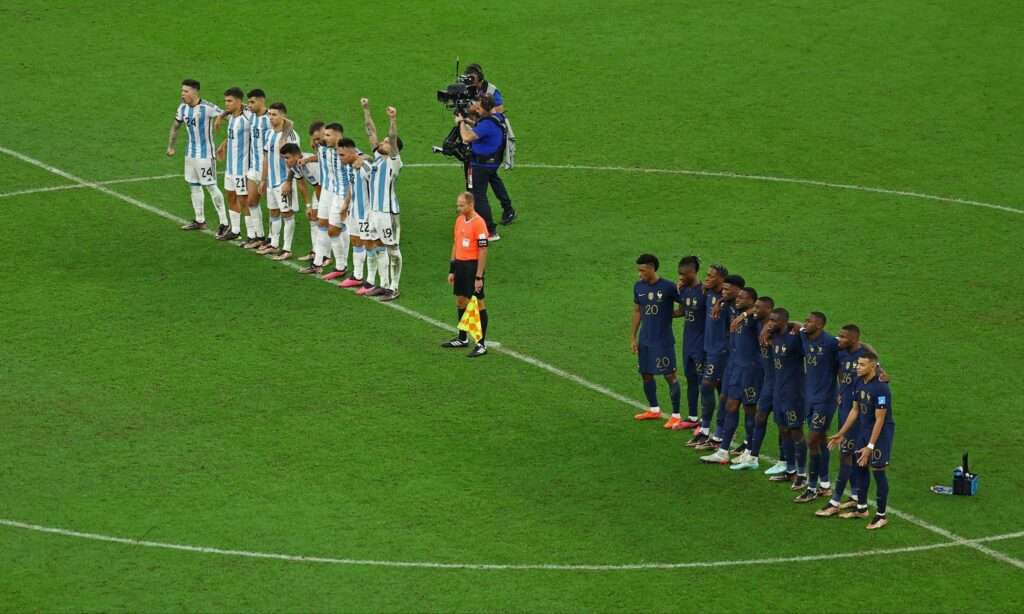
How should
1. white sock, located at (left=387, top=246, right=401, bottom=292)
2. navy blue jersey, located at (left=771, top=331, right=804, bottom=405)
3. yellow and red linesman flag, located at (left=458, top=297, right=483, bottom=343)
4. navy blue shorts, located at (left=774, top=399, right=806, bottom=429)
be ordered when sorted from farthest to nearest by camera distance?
white sock, located at (left=387, top=246, right=401, bottom=292) → yellow and red linesman flag, located at (left=458, top=297, right=483, bottom=343) → navy blue shorts, located at (left=774, top=399, right=806, bottom=429) → navy blue jersey, located at (left=771, top=331, right=804, bottom=405)

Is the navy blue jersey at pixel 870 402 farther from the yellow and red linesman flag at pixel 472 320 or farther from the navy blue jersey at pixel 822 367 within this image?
the yellow and red linesman flag at pixel 472 320

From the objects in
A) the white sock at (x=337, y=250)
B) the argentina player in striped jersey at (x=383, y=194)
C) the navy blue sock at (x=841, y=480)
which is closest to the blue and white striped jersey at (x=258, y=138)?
the white sock at (x=337, y=250)

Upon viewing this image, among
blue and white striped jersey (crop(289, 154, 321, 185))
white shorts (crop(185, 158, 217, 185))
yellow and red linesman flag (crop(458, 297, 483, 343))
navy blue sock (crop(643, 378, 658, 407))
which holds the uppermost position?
blue and white striped jersey (crop(289, 154, 321, 185))

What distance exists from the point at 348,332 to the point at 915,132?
51.5 ft

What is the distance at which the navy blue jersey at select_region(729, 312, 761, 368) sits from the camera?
74.8 ft

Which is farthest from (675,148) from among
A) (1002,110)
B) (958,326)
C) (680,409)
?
(680,409)

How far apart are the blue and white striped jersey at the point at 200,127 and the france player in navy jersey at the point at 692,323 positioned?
1069 cm

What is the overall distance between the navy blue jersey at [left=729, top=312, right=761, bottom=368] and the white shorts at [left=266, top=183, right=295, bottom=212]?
9.98 m

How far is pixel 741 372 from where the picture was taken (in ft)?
75.2

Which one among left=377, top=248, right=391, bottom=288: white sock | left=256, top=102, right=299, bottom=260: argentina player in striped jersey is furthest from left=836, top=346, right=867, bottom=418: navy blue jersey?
left=256, top=102, right=299, bottom=260: argentina player in striped jersey

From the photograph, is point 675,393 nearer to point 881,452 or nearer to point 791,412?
point 791,412

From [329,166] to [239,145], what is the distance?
2.50 meters

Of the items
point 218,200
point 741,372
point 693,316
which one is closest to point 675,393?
point 693,316

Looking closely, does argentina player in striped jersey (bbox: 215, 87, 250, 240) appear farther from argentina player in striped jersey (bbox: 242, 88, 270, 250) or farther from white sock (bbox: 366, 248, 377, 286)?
white sock (bbox: 366, 248, 377, 286)
